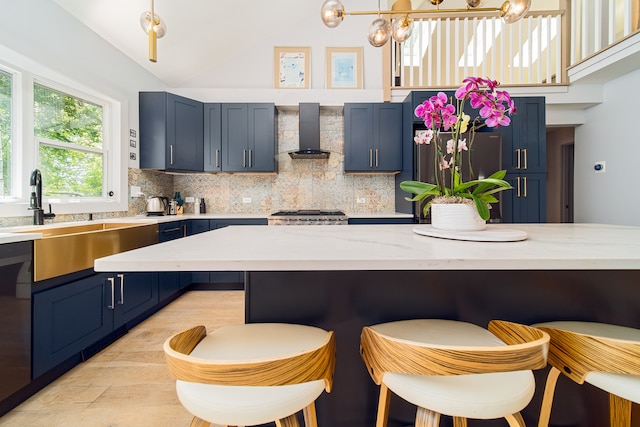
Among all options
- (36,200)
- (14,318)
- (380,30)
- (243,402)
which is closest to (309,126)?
(380,30)

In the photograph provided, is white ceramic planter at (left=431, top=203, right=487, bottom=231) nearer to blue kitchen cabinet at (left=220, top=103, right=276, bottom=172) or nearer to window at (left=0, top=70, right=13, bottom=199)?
blue kitchen cabinet at (left=220, top=103, right=276, bottom=172)

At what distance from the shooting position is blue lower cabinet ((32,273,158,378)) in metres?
1.64

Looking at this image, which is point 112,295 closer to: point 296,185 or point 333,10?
point 296,185

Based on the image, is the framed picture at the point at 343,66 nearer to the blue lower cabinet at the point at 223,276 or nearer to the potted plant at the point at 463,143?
the blue lower cabinet at the point at 223,276

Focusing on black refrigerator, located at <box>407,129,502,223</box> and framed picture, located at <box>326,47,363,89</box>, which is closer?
black refrigerator, located at <box>407,129,502,223</box>

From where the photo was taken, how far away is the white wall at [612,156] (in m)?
3.45

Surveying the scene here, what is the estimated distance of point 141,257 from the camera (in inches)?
32.5

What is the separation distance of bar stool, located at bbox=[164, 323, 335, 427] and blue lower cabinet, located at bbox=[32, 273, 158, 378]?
4.89 ft

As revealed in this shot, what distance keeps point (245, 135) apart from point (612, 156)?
482 centimetres

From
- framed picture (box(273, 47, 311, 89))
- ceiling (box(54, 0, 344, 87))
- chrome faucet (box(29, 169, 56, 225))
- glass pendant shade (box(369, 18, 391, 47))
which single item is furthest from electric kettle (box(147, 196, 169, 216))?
glass pendant shade (box(369, 18, 391, 47))

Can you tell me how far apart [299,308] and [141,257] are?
0.59 m

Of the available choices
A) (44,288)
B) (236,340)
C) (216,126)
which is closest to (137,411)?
(44,288)

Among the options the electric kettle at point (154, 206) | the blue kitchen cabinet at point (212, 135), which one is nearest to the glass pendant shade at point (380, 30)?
the blue kitchen cabinet at point (212, 135)

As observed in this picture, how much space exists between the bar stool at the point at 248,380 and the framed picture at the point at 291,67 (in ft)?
12.8
